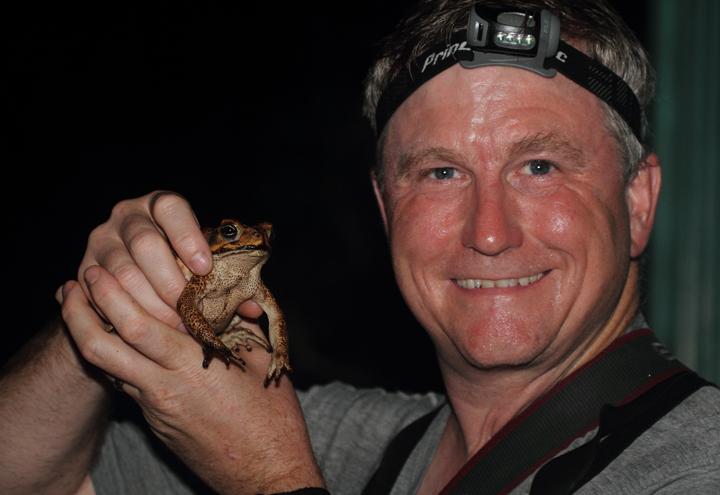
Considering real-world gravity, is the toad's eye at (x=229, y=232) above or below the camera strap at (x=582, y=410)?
above

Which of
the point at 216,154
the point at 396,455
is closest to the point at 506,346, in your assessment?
the point at 396,455

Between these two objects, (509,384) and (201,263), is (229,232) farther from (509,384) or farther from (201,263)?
(509,384)

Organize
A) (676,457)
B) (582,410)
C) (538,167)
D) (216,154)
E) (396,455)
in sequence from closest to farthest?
(676,457), (582,410), (538,167), (396,455), (216,154)

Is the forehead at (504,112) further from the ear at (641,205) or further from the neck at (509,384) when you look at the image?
the neck at (509,384)

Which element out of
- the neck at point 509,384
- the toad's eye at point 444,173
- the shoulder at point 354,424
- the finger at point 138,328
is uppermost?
the toad's eye at point 444,173

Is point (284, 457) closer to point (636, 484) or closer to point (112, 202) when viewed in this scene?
point (636, 484)

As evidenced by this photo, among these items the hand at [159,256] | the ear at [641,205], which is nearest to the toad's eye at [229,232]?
the hand at [159,256]
